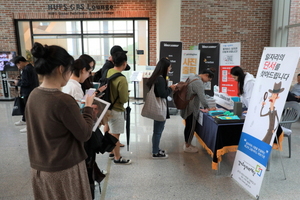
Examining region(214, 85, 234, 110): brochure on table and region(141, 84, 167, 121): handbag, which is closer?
region(141, 84, 167, 121): handbag

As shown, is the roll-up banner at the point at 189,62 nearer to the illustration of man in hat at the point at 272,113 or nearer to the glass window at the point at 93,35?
the glass window at the point at 93,35

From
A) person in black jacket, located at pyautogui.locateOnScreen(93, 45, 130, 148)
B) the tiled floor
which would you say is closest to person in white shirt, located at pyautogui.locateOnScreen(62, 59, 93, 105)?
person in black jacket, located at pyautogui.locateOnScreen(93, 45, 130, 148)

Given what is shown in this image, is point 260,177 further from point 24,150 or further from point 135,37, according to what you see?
point 135,37

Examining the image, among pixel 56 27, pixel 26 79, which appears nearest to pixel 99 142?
pixel 26 79

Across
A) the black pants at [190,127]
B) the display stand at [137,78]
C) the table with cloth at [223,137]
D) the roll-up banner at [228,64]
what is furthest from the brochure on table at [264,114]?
the display stand at [137,78]

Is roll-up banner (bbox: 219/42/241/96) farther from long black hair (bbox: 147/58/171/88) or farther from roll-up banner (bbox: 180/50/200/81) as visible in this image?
long black hair (bbox: 147/58/171/88)

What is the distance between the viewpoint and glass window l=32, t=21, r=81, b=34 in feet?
24.5

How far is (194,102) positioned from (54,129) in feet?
7.46

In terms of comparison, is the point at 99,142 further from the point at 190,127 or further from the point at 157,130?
the point at 190,127

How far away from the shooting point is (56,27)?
A: 751 cm

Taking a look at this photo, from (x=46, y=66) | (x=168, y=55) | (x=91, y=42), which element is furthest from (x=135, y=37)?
(x=46, y=66)

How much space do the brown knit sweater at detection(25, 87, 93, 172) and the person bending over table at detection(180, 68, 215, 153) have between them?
2020 millimetres

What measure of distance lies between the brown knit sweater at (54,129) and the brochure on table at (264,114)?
1.70m

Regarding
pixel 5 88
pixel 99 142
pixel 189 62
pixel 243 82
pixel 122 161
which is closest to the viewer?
pixel 99 142
